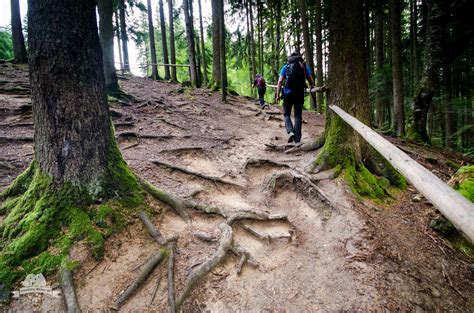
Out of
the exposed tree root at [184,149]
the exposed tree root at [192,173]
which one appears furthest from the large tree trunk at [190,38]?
the exposed tree root at [192,173]

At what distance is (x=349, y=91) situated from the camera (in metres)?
5.12

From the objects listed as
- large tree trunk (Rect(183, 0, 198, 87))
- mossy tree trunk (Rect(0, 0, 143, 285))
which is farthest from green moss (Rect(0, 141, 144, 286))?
large tree trunk (Rect(183, 0, 198, 87))

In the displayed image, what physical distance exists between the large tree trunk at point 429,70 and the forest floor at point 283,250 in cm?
313

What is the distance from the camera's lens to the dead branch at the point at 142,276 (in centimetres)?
274

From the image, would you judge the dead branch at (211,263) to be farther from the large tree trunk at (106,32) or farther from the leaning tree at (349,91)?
the large tree trunk at (106,32)

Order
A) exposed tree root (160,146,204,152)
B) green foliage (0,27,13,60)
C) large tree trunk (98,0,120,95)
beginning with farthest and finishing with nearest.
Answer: green foliage (0,27,13,60)
large tree trunk (98,0,120,95)
exposed tree root (160,146,204,152)

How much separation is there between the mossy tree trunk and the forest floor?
0.39m

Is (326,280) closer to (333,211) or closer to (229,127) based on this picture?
(333,211)

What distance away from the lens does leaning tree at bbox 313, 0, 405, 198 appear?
197 inches

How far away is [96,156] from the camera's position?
11.4 feet

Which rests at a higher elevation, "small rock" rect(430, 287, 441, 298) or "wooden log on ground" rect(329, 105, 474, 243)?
"wooden log on ground" rect(329, 105, 474, 243)

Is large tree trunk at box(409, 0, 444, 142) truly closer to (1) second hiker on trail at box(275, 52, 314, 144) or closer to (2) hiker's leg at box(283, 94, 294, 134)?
(1) second hiker on trail at box(275, 52, 314, 144)

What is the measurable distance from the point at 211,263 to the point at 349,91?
4.14 m

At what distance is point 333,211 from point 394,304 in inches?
64.0
